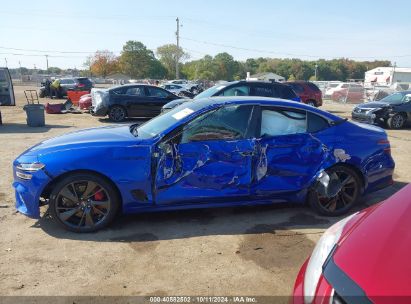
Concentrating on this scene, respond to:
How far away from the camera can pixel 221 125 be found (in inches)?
183

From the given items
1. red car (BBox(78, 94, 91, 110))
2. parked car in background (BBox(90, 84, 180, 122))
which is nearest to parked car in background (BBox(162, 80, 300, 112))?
parked car in background (BBox(90, 84, 180, 122))

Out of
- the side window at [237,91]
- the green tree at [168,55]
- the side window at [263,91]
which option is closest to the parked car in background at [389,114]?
the side window at [263,91]

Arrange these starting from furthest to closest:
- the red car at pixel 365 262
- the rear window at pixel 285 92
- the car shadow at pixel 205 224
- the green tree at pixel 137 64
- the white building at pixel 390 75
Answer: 1. the green tree at pixel 137 64
2. the white building at pixel 390 75
3. the rear window at pixel 285 92
4. the car shadow at pixel 205 224
5. the red car at pixel 365 262

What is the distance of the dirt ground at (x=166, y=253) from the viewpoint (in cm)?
338

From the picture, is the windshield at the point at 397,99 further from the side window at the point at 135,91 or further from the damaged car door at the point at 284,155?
the damaged car door at the point at 284,155

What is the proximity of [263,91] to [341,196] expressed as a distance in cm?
705

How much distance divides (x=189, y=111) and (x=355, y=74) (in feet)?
434

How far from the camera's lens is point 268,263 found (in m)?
3.79

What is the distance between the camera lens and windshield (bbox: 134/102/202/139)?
4.66 m

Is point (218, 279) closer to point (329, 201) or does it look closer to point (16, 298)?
point (16, 298)

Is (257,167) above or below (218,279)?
above

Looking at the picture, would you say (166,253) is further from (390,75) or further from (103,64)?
(103,64)

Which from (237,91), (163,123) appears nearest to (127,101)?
(237,91)

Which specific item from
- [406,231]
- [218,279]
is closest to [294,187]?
[218,279]
